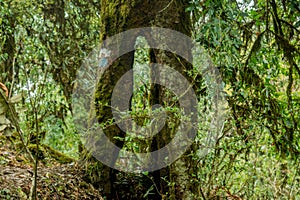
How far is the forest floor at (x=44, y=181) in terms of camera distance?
325cm

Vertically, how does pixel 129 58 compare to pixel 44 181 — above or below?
above

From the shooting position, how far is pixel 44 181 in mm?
3570

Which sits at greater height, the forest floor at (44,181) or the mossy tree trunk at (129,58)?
the mossy tree trunk at (129,58)

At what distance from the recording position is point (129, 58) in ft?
13.4

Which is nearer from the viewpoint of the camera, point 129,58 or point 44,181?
point 44,181

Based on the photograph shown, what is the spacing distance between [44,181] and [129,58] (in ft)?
5.00

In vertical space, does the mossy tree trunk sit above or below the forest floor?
above

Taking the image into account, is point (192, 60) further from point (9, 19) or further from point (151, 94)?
point (9, 19)

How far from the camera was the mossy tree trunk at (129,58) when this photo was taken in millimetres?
3729

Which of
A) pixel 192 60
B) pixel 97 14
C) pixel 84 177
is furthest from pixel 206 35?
pixel 97 14

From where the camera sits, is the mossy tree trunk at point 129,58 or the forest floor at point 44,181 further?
the mossy tree trunk at point 129,58

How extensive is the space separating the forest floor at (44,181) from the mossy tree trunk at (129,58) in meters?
0.16

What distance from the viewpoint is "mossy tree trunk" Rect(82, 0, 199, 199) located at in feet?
12.2

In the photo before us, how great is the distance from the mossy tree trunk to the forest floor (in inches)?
6.1
